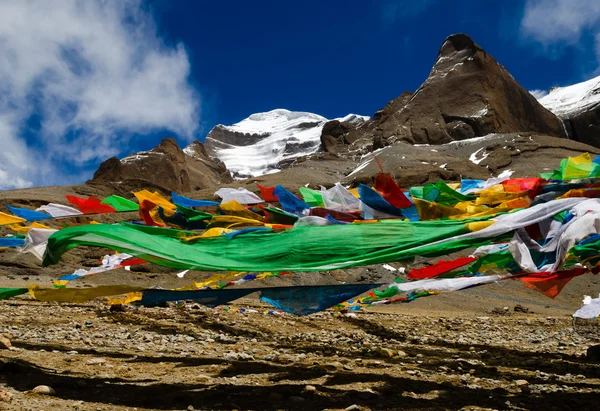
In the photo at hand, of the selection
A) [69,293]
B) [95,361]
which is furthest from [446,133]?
[69,293]

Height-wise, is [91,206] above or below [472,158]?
below

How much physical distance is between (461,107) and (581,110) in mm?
30297

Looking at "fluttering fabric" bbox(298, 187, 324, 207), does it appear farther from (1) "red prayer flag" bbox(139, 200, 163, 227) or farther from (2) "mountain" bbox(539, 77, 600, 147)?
(2) "mountain" bbox(539, 77, 600, 147)

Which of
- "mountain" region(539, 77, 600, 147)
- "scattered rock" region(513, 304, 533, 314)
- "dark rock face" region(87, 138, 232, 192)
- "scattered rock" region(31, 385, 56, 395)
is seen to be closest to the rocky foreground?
"scattered rock" region(31, 385, 56, 395)

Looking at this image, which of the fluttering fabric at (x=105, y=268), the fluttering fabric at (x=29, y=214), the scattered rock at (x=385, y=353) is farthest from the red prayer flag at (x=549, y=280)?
the fluttering fabric at (x=29, y=214)

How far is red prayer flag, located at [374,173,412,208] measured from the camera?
6.29 m

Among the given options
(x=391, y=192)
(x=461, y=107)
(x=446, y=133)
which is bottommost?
(x=391, y=192)

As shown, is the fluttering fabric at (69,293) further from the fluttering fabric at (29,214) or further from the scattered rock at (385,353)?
the scattered rock at (385,353)

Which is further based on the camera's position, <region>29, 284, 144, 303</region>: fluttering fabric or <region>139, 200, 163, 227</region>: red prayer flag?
<region>139, 200, 163, 227</region>: red prayer flag

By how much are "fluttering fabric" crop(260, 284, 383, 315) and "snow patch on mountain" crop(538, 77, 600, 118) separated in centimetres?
11297

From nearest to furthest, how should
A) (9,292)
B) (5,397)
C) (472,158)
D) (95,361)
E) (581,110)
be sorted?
(5,397), (9,292), (95,361), (472,158), (581,110)

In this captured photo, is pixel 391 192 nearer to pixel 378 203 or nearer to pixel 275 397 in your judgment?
pixel 378 203

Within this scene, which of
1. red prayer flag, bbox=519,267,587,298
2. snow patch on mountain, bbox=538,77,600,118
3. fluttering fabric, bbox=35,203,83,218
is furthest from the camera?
snow patch on mountain, bbox=538,77,600,118

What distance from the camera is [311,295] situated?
456 cm
